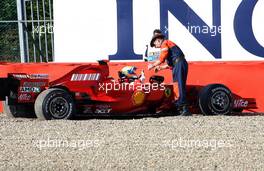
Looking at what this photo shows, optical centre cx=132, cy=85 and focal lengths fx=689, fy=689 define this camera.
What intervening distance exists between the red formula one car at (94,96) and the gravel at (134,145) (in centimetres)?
71

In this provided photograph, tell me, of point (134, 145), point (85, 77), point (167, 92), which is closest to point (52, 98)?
point (85, 77)

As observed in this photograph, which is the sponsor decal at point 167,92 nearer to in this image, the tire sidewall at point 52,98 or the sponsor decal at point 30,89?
Result: the tire sidewall at point 52,98

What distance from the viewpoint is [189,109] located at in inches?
494

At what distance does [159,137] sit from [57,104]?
2811 mm

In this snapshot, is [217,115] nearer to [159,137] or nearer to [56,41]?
[159,137]

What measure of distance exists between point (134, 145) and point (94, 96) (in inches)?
133

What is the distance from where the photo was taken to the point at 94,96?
11.7 meters

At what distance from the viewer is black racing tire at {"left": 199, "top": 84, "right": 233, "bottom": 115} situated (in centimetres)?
1212

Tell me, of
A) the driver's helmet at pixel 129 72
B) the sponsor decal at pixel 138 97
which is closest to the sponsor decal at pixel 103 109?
the sponsor decal at pixel 138 97

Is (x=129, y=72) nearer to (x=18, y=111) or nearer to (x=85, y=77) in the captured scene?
(x=85, y=77)

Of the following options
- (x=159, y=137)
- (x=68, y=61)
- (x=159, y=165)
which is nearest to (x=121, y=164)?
(x=159, y=165)

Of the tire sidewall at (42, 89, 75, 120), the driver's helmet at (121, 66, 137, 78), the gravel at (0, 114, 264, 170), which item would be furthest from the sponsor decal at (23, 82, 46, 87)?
the driver's helmet at (121, 66, 137, 78)

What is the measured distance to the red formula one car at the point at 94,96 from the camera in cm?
1126

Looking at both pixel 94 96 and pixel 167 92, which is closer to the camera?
pixel 94 96
